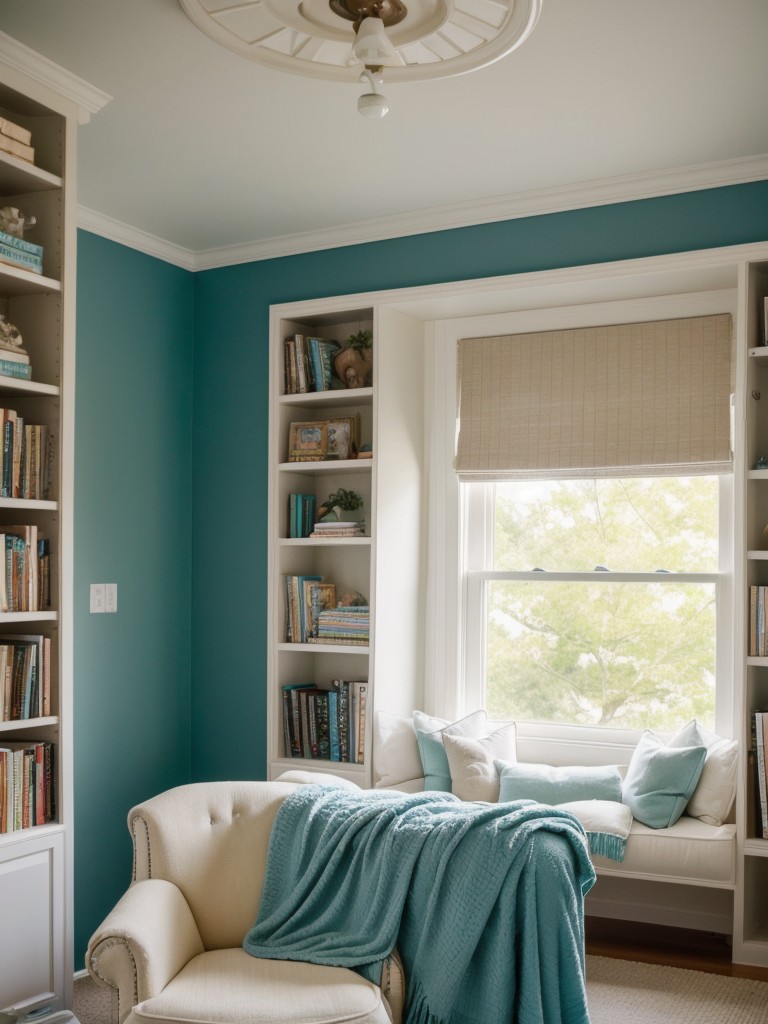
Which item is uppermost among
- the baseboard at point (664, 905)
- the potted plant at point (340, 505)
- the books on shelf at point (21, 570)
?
the potted plant at point (340, 505)

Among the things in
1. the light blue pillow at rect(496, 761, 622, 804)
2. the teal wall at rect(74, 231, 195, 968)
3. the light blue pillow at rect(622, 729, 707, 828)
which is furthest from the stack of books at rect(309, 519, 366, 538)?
the light blue pillow at rect(622, 729, 707, 828)

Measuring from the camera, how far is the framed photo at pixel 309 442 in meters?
4.11

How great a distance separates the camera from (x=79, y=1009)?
3.24m

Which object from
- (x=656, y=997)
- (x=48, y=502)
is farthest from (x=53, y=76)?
(x=656, y=997)

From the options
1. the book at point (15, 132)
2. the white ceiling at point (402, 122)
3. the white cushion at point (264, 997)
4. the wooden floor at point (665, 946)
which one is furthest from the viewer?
the wooden floor at point (665, 946)

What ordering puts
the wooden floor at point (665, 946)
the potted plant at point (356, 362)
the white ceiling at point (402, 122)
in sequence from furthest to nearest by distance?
the potted plant at point (356, 362) → the wooden floor at point (665, 946) → the white ceiling at point (402, 122)

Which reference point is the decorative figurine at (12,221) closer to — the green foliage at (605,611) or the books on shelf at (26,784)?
the books on shelf at (26,784)

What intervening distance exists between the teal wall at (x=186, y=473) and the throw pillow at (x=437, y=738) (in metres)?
0.72

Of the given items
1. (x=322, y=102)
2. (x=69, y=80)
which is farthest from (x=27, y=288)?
(x=322, y=102)

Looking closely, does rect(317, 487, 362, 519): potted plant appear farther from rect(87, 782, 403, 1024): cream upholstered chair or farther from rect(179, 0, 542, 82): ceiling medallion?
rect(179, 0, 542, 82): ceiling medallion

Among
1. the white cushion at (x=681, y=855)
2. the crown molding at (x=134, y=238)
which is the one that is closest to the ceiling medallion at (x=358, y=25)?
the crown molding at (x=134, y=238)

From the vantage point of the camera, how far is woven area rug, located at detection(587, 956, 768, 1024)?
9.98 ft

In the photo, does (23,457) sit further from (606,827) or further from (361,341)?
(606,827)

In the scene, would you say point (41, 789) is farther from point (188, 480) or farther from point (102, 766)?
point (188, 480)
